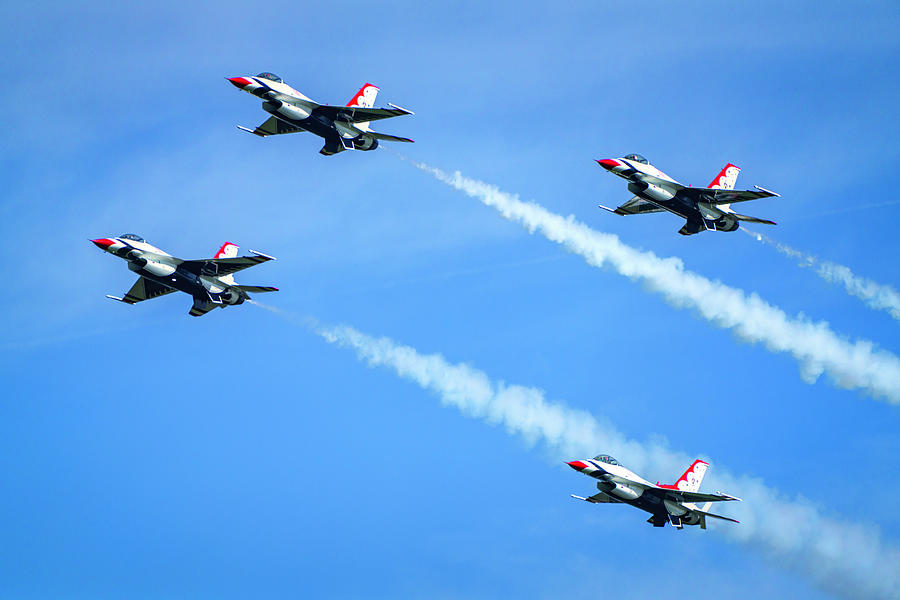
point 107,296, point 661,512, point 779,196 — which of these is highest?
point 779,196

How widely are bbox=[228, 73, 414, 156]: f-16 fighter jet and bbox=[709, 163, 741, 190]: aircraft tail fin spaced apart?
25.0 metres

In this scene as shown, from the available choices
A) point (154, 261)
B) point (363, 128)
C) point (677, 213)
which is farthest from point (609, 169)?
point (154, 261)

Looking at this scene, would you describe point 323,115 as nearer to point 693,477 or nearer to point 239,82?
point 239,82

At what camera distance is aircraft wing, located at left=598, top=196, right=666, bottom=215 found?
102562mm

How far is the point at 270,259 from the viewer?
89.6m

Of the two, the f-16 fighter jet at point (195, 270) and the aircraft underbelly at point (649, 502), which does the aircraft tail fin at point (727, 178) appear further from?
Answer: the f-16 fighter jet at point (195, 270)

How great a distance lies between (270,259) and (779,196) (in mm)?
36694

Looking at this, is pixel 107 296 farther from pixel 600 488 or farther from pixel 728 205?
pixel 728 205

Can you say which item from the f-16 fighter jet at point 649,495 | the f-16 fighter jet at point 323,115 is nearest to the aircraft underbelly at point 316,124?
the f-16 fighter jet at point 323,115

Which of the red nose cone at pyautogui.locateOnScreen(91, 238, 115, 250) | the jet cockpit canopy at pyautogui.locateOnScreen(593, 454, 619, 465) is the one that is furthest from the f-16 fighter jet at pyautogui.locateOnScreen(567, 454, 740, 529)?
the red nose cone at pyautogui.locateOnScreen(91, 238, 115, 250)

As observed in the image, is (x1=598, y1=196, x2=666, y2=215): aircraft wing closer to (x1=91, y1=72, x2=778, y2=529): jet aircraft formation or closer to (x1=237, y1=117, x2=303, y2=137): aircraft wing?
(x1=91, y1=72, x2=778, y2=529): jet aircraft formation

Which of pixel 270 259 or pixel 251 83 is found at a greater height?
pixel 251 83

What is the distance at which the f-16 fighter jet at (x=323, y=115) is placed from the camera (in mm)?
95000

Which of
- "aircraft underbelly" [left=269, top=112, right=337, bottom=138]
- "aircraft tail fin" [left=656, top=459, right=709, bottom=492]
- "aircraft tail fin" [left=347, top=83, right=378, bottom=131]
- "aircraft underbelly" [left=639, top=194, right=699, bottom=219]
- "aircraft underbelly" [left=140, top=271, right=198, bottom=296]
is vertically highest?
"aircraft tail fin" [left=347, top=83, right=378, bottom=131]
